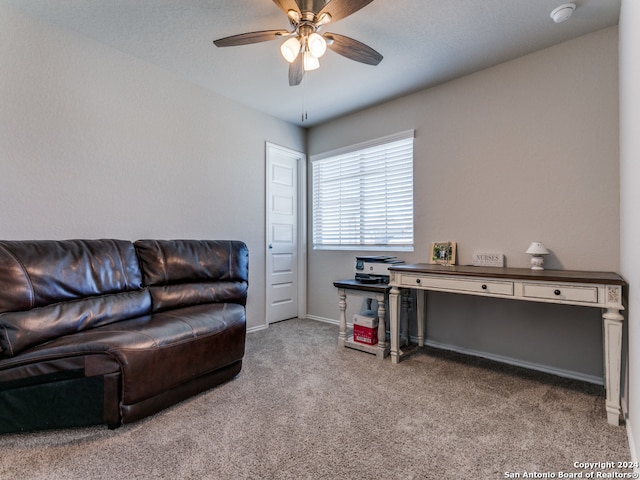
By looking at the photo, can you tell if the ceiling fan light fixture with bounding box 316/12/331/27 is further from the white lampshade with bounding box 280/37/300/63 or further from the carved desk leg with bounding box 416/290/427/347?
the carved desk leg with bounding box 416/290/427/347

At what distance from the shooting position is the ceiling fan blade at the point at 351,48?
1.94m

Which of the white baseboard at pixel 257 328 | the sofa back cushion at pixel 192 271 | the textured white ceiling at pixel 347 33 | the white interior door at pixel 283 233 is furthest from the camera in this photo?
the white interior door at pixel 283 233

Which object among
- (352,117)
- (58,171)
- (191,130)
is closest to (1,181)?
(58,171)

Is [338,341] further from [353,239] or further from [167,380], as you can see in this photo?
[167,380]

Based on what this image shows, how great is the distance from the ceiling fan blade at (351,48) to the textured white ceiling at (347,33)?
271 mm

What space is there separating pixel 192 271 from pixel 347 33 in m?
2.24

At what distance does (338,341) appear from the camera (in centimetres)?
310

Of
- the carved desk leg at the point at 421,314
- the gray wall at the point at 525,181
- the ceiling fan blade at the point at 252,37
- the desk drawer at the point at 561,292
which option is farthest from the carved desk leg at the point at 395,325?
the ceiling fan blade at the point at 252,37

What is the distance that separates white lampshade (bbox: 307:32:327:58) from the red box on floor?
7.31 ft

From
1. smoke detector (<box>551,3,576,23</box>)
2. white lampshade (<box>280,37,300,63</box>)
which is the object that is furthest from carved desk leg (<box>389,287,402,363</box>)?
smoke detector (<box>551,3,576,23</box>)

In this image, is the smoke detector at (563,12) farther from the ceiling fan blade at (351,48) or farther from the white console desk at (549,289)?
the white console desk at (549,289)

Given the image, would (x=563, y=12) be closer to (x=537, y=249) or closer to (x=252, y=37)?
(x=537, y=249)

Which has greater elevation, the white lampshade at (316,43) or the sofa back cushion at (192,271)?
the white lampshade at (316,43)

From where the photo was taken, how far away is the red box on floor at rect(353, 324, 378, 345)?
9.39ft
